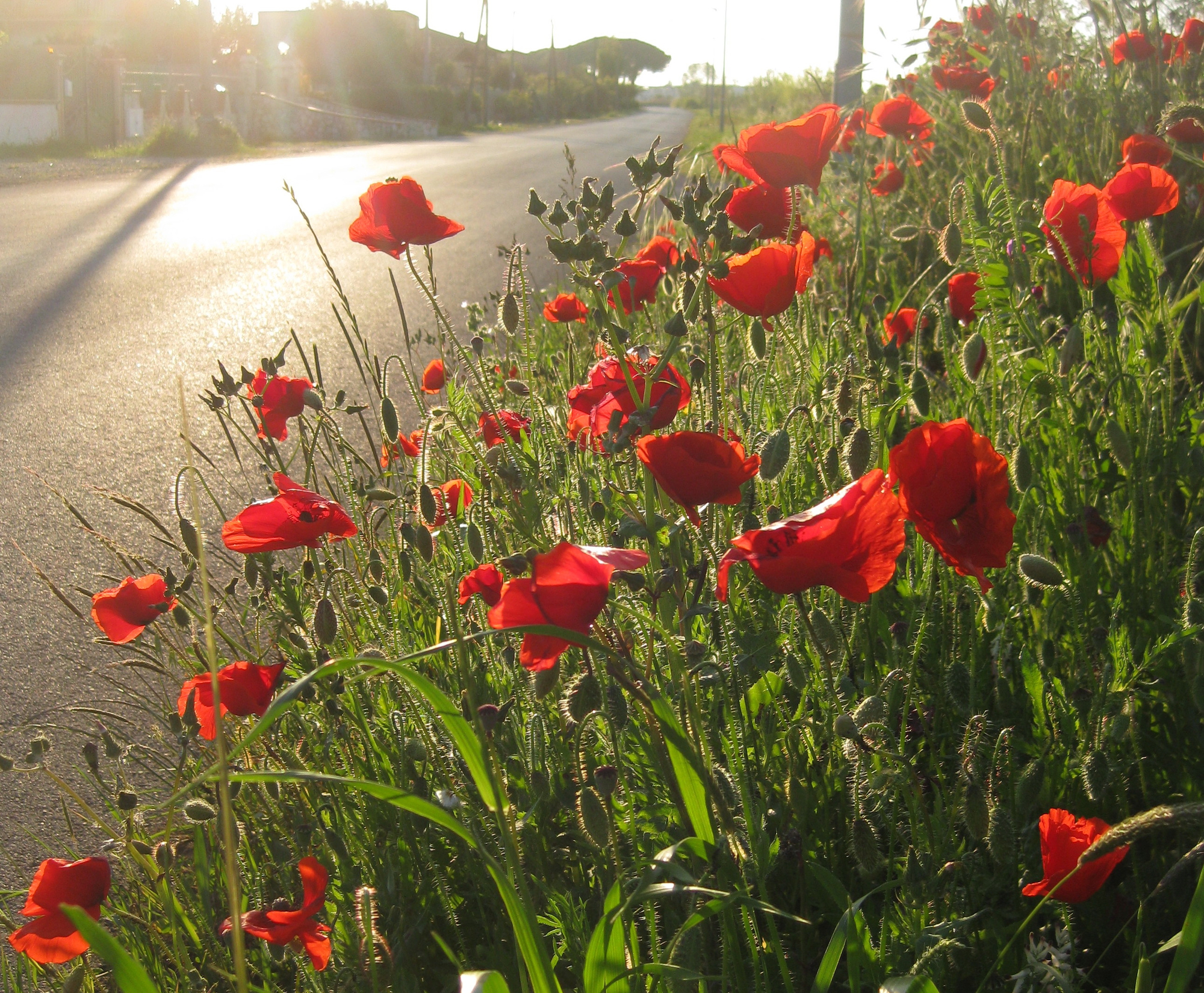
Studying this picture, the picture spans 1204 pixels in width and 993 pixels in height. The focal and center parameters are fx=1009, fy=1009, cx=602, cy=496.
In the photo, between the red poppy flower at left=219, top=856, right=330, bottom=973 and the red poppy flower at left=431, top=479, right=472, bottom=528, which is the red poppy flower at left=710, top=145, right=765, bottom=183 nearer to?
the red poppy flower at left=431, top=479, right=472, bottom=528

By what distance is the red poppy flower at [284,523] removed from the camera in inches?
51.8

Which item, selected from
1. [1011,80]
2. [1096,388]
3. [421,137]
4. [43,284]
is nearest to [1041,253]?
[1096,388]

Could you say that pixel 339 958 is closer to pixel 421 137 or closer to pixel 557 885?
pixel 557 885

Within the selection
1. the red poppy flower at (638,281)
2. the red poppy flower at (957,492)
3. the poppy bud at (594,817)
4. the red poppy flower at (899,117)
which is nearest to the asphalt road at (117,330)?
the red poppy flower at (638,281)

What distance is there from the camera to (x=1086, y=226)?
1771mm

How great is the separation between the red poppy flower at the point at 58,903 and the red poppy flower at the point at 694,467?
2.69 feet

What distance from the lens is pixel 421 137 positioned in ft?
92.1

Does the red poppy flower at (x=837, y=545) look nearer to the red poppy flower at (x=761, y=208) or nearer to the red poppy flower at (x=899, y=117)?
the red poppy flower at (x=761, y=208)

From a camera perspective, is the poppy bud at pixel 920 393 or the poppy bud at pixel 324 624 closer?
the poppy bud at pixel 324 624

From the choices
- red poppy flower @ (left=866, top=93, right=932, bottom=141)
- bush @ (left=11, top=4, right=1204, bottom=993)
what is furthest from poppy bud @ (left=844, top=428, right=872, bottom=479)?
red poppy flower @ (left=866, top=93, right=932, bottom=141)

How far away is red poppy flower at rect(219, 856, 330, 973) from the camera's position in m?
1.10

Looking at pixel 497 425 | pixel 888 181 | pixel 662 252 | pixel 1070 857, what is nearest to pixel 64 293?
pixel 888 181

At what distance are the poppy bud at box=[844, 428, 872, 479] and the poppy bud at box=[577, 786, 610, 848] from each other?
0.60 metres

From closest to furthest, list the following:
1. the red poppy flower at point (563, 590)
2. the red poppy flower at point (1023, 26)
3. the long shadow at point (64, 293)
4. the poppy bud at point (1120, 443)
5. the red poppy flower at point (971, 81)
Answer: the red poppy flower at point (563, 590), the poppy bud at point (1120, 443), the red poppy flower at point (971, 81), the red poppy flower at point (1023, 26), the long shadow at point (64, 293)
